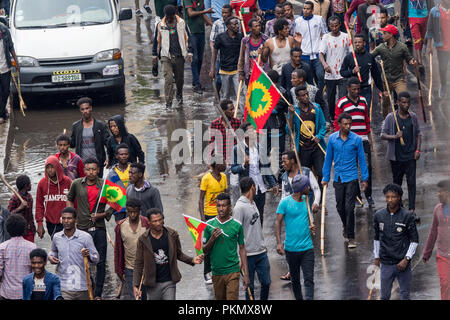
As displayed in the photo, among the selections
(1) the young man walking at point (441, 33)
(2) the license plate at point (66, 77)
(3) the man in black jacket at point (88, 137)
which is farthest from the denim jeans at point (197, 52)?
(3) the man in black jacket at point (88, 137)

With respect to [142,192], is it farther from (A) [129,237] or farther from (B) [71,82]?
(B) [71,82]

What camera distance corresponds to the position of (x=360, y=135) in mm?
14477

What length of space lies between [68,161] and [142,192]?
5.21 ft

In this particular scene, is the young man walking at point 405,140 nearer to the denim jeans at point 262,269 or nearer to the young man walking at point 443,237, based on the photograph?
the young man walking at point 443,237

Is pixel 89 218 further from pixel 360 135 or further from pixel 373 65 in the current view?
pixel 373 65

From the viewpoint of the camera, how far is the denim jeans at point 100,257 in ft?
40.2

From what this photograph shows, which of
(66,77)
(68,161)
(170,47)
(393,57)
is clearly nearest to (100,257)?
(68,161)

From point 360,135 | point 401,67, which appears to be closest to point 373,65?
point 401,67

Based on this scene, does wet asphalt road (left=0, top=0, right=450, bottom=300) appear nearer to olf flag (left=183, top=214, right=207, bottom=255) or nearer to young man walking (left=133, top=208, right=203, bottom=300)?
olf flag (left=183, top=214, right=207, bottom=255)

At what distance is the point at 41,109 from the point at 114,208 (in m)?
7.59

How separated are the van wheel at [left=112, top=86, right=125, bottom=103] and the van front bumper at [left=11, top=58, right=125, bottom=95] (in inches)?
15.8

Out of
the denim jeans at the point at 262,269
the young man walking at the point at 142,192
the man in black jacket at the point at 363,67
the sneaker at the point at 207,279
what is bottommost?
the sneaker at the point at 207,279

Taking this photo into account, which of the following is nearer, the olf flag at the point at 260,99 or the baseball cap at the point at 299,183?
the baseball cap at the point at 299,183

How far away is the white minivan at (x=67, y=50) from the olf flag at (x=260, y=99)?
17.9ft
